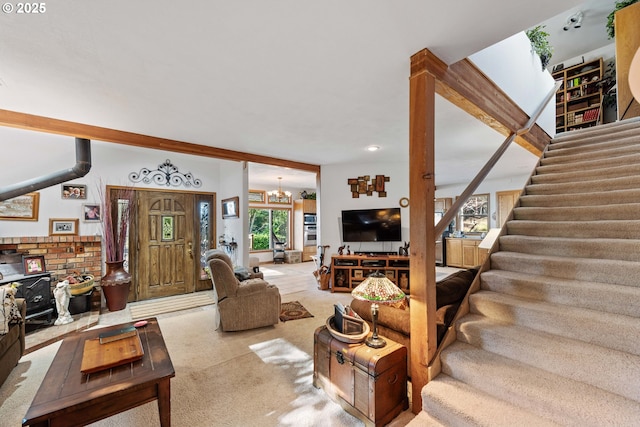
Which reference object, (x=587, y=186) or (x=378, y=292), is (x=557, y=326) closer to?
(x=378, y=292)

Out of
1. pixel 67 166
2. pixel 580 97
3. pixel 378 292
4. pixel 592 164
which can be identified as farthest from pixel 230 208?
pixel 580 97

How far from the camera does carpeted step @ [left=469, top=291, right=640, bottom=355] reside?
1.49 metres

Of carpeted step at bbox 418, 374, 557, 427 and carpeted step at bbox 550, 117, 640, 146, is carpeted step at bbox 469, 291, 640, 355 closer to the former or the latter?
carpeted step at bbox 418, 374, 557, 427

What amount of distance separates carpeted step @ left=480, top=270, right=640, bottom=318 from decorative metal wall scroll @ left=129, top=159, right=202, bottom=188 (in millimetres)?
4749

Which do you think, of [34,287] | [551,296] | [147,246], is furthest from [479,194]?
[34,287]

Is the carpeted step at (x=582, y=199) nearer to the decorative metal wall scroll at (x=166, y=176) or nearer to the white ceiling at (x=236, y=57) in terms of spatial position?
the white ceiling at (x=236, y=57)

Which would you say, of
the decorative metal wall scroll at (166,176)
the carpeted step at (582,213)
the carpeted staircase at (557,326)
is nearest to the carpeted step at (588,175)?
the carpeted staircase at (557,326)

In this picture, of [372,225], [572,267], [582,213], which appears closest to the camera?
[572,267]

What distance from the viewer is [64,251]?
3.84m

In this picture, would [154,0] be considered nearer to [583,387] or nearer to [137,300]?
Answer: [583,387]

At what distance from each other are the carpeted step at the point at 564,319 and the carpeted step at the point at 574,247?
23.8 inches

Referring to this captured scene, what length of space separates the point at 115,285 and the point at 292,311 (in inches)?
103

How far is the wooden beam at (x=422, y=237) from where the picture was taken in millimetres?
1736

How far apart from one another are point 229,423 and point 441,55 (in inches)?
112
